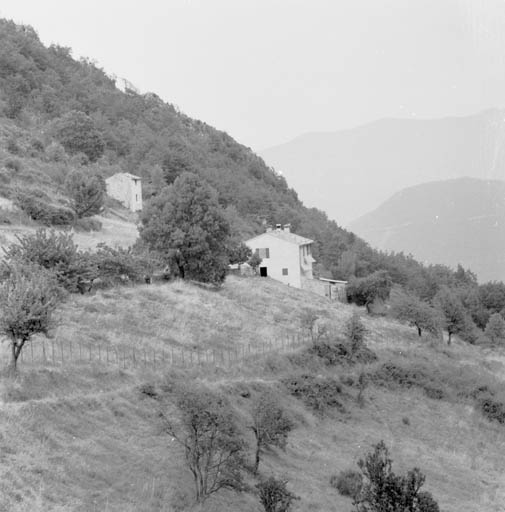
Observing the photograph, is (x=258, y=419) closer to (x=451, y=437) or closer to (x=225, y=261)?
(x=451, y=437)

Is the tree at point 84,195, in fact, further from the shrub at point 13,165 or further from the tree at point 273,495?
the tree at point 273,495

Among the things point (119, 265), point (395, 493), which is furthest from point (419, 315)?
point (395, 493)

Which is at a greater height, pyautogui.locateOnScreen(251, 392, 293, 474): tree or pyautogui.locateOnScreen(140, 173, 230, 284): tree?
pyautogui.locateOnScreen(140, 173, 230, 284): tree

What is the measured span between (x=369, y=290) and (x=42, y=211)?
94.8 ft

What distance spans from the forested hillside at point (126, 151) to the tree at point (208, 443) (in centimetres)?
4445

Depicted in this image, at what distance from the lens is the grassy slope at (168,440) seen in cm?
1934

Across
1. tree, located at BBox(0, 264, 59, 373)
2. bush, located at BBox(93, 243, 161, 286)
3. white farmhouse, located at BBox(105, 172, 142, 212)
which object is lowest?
tree, located at BBox(0, 264, 59, 373)

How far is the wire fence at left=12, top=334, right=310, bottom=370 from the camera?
26797 mm

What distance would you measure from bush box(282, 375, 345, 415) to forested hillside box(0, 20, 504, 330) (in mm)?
35929

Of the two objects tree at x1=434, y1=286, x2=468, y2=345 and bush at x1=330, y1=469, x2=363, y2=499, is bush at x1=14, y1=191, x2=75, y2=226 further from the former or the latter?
bush at x1=330, y1=469, x2=363, y2=499

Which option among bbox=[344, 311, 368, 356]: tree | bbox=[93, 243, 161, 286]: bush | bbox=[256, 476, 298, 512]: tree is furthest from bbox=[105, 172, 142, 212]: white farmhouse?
bbox=[256, 476, 298, 512]: tree

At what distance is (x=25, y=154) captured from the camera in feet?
274

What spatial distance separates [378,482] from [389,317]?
142 feet

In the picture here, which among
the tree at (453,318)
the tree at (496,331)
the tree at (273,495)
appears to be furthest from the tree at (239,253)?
the tree at (273,495)
